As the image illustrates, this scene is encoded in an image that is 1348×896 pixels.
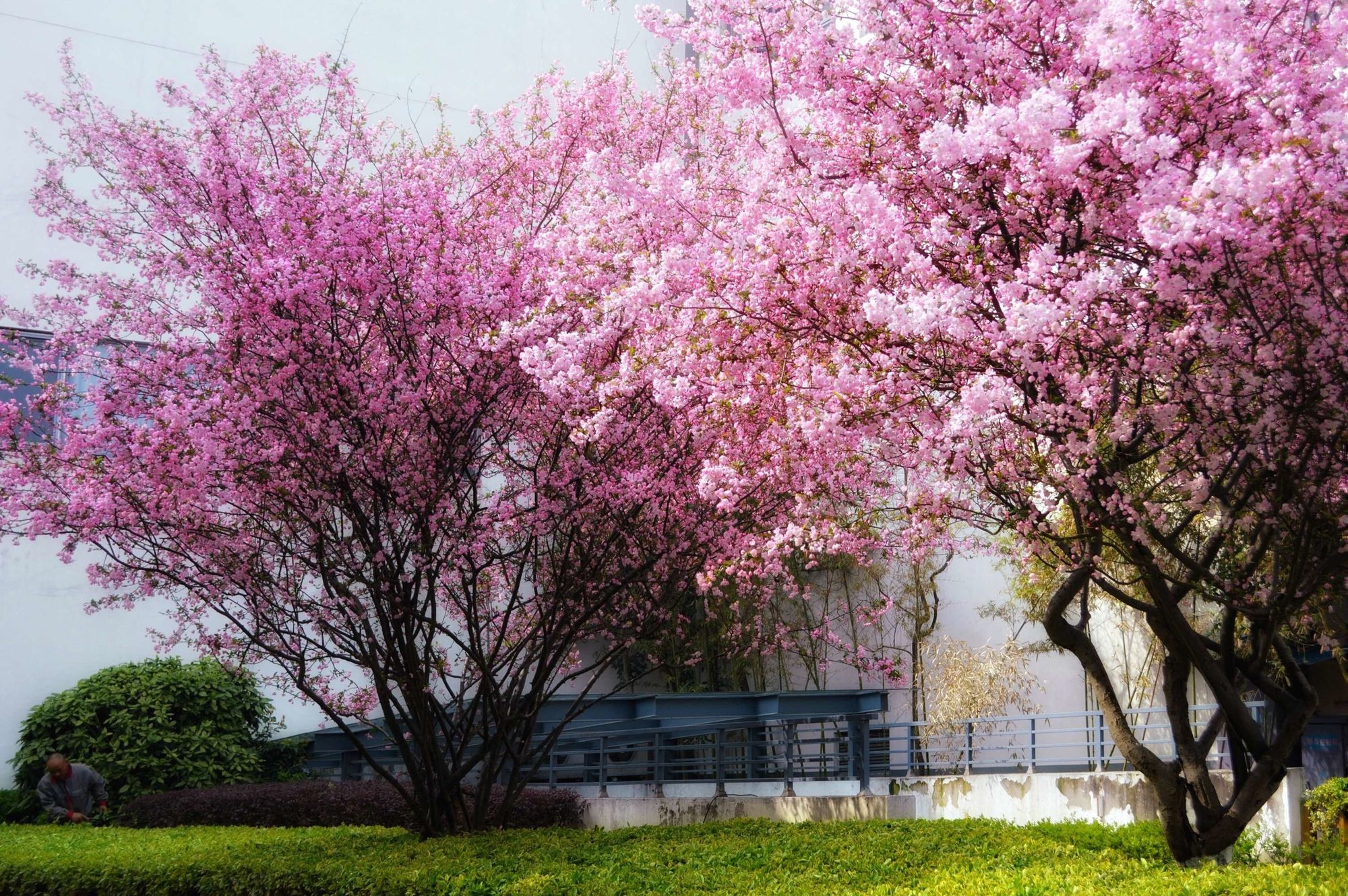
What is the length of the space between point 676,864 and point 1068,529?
162 inches

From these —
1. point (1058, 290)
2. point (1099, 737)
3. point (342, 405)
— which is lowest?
point (1099, 737)

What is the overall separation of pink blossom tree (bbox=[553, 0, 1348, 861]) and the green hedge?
3.31 feet

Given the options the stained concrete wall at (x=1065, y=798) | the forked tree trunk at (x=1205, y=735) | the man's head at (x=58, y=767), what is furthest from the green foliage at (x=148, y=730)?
the forked tree trunk at (x=1205, y=735)

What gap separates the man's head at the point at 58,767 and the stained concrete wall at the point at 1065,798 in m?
8.42

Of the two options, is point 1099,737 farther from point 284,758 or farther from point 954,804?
point 284,758

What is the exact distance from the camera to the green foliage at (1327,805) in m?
10.2

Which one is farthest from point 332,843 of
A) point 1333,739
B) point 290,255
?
point 1333,739

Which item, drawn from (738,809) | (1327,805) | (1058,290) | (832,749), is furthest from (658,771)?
(1058,290)

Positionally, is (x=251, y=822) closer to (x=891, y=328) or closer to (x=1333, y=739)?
(x=891, y=328)

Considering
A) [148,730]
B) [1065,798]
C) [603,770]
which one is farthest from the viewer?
[148,730]

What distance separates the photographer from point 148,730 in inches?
507

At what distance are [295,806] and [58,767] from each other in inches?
91.1

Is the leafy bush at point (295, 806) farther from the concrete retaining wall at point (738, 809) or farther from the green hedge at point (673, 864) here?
the green hedge at point (673, 864)

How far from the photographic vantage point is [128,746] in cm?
1279
